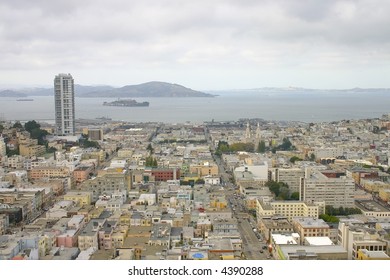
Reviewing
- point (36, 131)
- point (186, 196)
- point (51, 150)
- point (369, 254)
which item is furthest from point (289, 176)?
point (36, 131)

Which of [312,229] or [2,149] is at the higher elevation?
[2,149]

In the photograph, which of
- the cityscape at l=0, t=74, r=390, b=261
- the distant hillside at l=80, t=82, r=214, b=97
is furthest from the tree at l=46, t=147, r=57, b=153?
the distant hillside at l=80, t=82, r=214, b=97

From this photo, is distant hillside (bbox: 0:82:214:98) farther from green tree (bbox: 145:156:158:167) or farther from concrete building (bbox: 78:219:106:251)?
green tree (bbox: 145:156:158:167)

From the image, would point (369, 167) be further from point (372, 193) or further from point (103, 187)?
point (103, 187)

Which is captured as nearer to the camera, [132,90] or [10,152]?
[132,90]

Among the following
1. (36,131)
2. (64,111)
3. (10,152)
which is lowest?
(10,152)

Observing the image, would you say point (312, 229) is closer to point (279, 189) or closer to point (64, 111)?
point (279, 189)

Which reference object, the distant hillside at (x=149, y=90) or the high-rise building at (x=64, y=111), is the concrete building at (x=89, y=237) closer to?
the distant hillside at (x=149, y=90)
